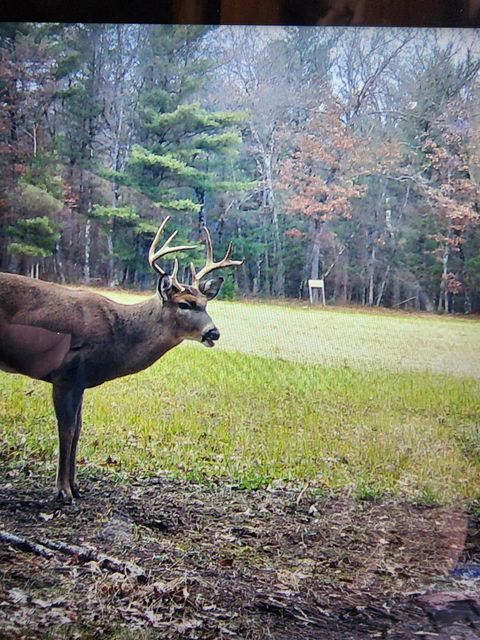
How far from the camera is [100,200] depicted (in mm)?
2738

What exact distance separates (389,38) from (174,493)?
5.50ft

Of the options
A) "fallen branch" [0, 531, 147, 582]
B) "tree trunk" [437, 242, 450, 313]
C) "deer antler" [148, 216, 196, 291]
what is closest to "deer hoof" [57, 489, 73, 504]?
"fallen branch" [0, 531, 147, 582]

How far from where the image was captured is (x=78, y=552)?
2.65 m

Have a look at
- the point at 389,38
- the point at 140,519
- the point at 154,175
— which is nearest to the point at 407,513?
the point at 140,519

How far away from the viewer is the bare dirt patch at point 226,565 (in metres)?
2.57

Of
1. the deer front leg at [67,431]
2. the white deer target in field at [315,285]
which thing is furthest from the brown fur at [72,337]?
the white deer target in field at [315,285]

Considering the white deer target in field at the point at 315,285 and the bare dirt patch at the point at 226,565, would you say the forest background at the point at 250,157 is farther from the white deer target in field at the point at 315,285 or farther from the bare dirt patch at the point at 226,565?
the bare dirt patch at the point at 226,565

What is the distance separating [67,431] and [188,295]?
2.00 feet

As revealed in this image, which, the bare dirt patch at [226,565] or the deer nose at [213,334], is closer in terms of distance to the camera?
the bare dirt patch at [226,565]

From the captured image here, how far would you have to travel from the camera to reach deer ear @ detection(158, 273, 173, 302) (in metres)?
2.71

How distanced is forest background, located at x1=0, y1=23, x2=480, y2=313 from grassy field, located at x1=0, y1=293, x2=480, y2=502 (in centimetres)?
13

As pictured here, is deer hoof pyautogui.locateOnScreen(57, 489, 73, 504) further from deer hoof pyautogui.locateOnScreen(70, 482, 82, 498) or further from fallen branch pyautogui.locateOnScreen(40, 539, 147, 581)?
fallen branch pyautogui.locateOnScreen(40, 539, 147, 581)

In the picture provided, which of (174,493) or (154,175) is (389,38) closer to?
(154,175)

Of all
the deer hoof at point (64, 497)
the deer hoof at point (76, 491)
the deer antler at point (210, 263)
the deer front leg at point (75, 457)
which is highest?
the deer antler at point (210, 263)
